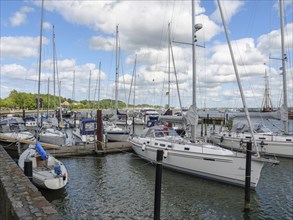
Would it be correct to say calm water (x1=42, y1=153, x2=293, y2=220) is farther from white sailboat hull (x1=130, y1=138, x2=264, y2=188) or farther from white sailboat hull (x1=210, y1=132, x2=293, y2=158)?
white sailboat hull (x1=210, y1=132, x2=293, y2=158)

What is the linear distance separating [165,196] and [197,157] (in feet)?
11.3

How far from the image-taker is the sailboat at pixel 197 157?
1411 centimetres

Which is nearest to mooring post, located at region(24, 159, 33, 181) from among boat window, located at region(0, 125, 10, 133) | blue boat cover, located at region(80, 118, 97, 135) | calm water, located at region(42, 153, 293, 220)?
calm water, located at region(42, 153, 293, 220)

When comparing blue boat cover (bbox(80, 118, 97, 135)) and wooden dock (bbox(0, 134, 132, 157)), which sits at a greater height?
blue boat cover (bbox(80, 118, 97, 135))

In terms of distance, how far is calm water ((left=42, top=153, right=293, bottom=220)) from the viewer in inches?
443

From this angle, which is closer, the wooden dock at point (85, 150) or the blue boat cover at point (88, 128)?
the wooden dock at point (85, 150)

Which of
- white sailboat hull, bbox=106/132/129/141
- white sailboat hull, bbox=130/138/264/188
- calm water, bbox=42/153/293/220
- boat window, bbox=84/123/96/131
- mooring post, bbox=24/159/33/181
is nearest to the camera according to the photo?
mooring post, bbox=24/159/33/181

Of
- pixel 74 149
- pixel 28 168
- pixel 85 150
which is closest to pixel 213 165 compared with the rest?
pixel 28 168

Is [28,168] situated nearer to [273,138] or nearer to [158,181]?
[158,181]

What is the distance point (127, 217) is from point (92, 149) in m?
12.7

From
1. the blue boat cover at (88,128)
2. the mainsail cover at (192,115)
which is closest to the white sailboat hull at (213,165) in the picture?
Result: the mainsail cover at (192,115)

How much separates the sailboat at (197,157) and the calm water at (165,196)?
1.62 ft

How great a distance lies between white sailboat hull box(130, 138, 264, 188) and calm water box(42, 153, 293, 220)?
0.41 metres

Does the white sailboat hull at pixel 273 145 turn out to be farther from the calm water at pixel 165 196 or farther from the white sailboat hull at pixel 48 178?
the white sailboat hull at pixel 48 178
